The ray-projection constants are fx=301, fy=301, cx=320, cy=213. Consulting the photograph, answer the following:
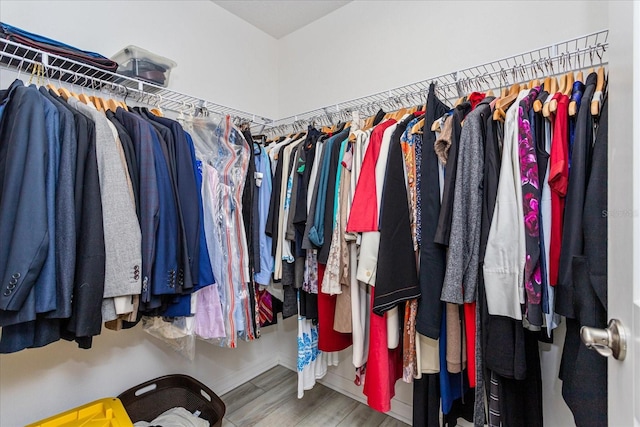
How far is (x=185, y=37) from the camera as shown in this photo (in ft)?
6.23

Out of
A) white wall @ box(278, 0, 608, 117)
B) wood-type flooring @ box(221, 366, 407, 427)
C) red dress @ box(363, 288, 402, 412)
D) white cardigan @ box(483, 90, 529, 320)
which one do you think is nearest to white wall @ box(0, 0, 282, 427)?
wood-type flooring @ box(221, 366, 407, 427)

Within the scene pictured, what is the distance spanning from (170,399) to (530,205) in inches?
77.9

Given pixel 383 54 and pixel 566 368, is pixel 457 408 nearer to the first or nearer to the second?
pixel 566 368

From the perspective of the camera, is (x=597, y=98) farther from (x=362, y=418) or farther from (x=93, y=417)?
(x=93, y=417)

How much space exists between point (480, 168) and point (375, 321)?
672 mm

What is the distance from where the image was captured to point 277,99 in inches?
98.0

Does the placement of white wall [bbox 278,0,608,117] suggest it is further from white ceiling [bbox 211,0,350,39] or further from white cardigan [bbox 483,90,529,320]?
white cardigan [bbox 483,90,529,320]

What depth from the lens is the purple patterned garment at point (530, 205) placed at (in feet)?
2.82

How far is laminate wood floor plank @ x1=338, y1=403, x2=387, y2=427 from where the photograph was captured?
67.4 inches

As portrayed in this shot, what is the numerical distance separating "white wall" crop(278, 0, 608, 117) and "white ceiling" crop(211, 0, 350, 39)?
0.19 feet

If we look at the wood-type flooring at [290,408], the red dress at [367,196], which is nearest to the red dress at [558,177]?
the red dress at [367,196]

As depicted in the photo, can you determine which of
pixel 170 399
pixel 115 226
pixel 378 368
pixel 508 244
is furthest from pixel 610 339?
pixel 170 399

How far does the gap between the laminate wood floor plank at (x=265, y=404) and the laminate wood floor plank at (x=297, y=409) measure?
4 cm

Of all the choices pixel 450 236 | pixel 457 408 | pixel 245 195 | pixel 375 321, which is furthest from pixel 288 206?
pixel 457 408
